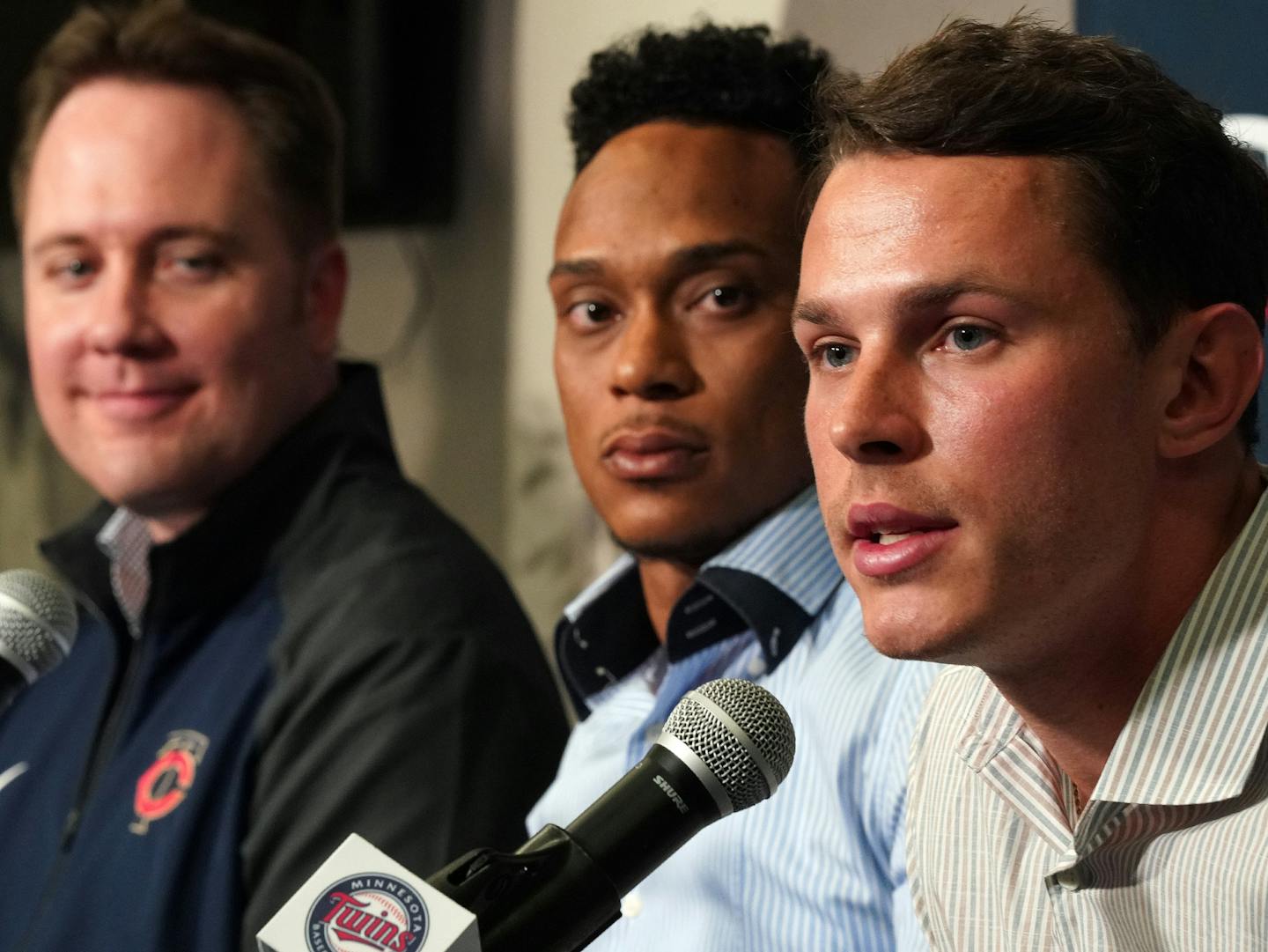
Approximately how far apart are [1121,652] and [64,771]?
1537mm

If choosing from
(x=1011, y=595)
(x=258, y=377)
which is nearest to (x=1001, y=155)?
(x=1011, y=595)

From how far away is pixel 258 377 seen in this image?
2227 mm

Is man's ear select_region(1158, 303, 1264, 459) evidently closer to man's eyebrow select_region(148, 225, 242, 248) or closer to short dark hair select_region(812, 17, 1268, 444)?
short dark hair select_region(812, 17, 1268, 444)

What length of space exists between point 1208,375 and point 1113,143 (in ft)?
0.57

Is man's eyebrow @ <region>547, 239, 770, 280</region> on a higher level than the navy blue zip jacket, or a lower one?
higher

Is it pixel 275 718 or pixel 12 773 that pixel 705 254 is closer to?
pixel 275 718

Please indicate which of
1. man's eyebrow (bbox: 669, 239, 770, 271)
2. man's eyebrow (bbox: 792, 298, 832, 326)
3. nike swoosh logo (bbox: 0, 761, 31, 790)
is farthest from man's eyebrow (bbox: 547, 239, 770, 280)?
nike swoosh logo (bbox: 0, 761, 31, 790)

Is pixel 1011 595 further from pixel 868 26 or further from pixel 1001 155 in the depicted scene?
pixel 868 26

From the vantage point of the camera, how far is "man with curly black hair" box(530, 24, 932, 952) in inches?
55.7

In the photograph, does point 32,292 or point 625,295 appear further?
point 32,292

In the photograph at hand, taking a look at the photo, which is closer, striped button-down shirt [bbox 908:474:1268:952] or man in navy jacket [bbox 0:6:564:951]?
striped button-down shirt [bbox 908:474:1268:952]

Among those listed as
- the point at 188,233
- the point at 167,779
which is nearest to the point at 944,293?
the point at 167,779

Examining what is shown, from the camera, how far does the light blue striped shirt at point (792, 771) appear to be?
1374 mm

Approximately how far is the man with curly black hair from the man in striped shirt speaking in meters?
0.29
